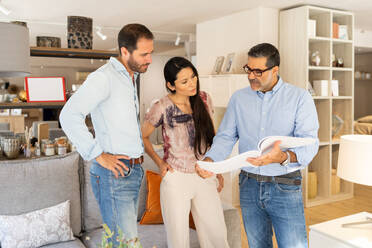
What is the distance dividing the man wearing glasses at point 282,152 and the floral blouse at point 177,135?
21 cm

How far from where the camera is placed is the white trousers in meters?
2.05

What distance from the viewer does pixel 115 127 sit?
1.65 meters

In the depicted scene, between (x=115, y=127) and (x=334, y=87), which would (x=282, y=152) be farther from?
(x=334, y=87)

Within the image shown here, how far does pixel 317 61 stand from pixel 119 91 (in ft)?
12.9

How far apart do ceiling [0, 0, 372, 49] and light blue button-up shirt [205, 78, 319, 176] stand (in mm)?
3283

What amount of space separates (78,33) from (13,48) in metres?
0.90

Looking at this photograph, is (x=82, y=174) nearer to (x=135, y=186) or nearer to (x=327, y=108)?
(x=135, y=186)

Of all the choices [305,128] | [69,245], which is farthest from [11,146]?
[305,128]

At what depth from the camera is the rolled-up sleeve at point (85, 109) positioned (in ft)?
5.20

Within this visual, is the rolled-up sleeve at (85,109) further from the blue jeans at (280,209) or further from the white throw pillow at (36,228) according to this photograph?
the white throw pillow at (36,228)

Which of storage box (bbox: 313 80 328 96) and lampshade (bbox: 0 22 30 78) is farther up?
lampshade (bbox: 0 22 30 78)

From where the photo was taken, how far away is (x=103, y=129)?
1670mm

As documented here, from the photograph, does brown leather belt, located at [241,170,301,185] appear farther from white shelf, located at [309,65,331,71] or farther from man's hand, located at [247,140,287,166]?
white shelf, located at [309,65,331,71]

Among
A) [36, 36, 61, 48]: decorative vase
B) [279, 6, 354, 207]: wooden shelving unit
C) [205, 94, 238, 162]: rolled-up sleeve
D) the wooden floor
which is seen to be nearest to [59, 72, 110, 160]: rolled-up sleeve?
[205, 94, 238, 162]: rolled-up sleeve
